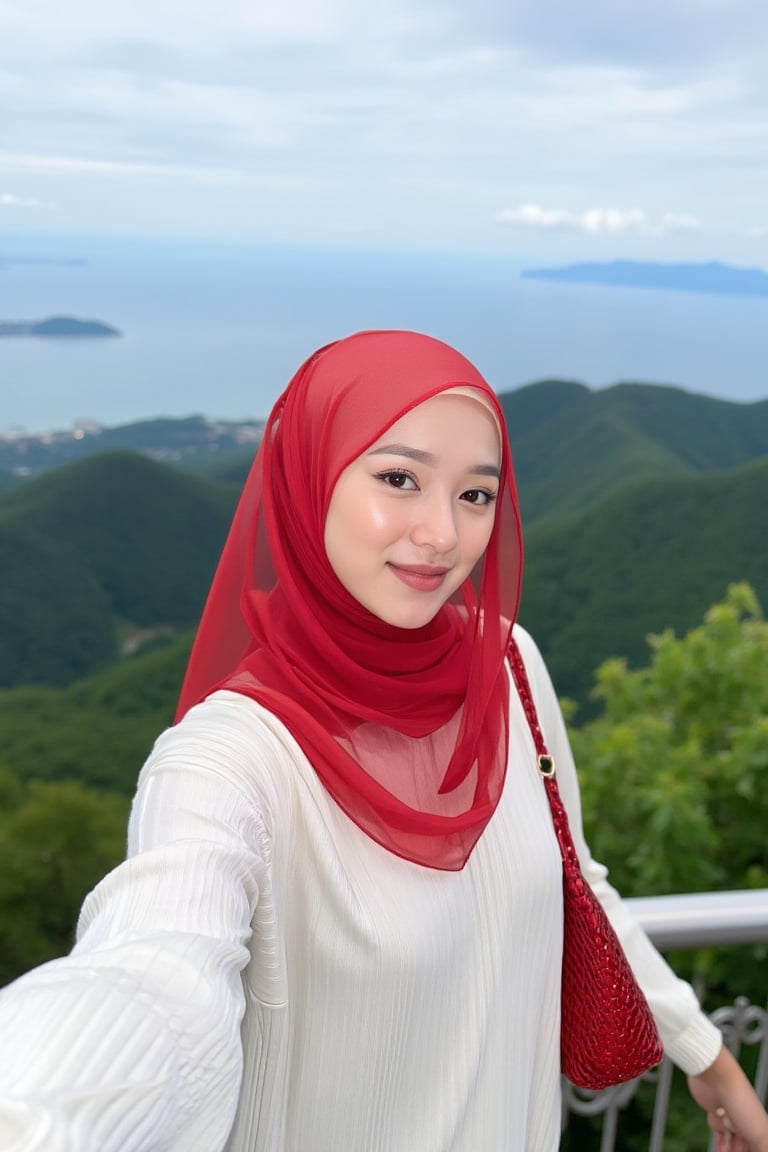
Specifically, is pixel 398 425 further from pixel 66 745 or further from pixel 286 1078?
pixel 66 745

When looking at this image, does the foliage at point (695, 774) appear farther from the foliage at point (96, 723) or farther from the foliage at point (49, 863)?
the foliage at point (96, 723)

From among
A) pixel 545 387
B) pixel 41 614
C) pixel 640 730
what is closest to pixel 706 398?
pixel 545 387

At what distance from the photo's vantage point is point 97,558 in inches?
1217

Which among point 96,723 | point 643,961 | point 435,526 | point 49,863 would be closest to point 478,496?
point 435,526

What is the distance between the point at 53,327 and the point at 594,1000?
4254 centimetres

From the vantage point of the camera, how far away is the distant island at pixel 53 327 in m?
→ 38.8

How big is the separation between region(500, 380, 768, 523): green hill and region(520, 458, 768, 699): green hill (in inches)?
388

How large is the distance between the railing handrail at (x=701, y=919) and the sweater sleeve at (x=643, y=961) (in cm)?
10

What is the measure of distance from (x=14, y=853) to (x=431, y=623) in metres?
12.0

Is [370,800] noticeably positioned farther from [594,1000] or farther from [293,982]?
[594,1000]

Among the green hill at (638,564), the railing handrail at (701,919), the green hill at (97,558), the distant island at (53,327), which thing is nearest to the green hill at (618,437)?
the green hill at (638,564)

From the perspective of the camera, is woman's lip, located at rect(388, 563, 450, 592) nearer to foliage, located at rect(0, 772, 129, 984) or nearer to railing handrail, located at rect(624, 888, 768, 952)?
railing handrail, located at rect(624, 888, 768, 952)

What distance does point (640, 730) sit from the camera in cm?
350

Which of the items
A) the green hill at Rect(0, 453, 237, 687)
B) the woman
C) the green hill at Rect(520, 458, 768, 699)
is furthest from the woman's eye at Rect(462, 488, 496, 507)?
the green hill at Rect(0, 453, 237, 687)
